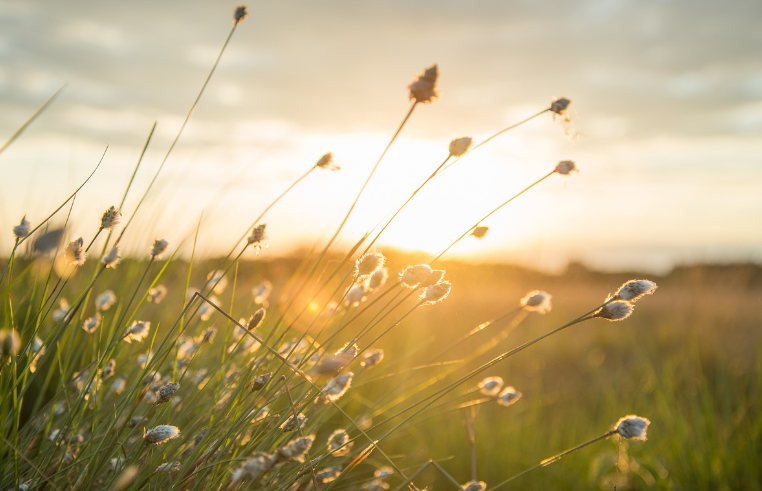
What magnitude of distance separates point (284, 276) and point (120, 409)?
472cm

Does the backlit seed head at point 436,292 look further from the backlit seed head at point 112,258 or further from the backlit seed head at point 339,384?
the backlit seed head at point 112,258

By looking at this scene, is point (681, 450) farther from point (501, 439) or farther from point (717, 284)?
point (717, 284)

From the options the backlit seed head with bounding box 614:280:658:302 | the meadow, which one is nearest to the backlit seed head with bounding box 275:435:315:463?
the meadow

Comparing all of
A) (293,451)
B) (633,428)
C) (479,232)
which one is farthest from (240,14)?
(633,428)

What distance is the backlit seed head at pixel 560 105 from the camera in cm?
162

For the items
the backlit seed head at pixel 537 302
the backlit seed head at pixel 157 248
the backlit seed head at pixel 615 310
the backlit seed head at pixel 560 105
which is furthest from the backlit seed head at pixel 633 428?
the backlit seed head at pixel 157 248

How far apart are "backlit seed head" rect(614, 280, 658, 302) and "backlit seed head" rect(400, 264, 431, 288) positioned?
50 centimetres

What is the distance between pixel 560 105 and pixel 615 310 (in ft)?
1.91

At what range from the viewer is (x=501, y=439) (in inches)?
139

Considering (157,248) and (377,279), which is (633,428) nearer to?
(377,279)

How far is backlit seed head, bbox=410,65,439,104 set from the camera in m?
1.36

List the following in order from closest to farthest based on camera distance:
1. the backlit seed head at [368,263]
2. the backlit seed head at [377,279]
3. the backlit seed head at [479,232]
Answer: the backlit seed head at [368,263] < the backlit seed head at [479,232] < the backlit seed head at [377,279]

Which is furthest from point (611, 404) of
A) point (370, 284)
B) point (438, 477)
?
point (370, 284)

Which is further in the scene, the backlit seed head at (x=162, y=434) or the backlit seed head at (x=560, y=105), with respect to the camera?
the backlit seed head at (x=560, y=105)
